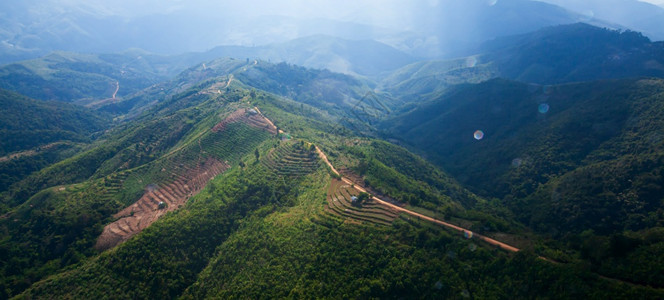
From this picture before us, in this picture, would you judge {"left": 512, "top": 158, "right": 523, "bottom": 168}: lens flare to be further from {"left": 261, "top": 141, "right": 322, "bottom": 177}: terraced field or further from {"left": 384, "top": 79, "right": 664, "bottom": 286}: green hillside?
{"left": 261, "top": 141, "right": 322, "bottom": 177}: terraced field

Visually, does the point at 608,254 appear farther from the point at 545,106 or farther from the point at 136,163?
the point at 136,163

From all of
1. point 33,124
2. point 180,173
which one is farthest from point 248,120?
point 33,124

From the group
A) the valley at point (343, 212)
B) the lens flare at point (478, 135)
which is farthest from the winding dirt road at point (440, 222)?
the lens flare at point (478, 135)

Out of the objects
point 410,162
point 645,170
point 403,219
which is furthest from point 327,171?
point 645,170

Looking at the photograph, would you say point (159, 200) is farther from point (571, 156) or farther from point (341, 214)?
point (571, 156)

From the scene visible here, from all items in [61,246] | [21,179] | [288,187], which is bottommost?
[21,179]

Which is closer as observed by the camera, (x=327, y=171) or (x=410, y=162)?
(x=327, y=171)
